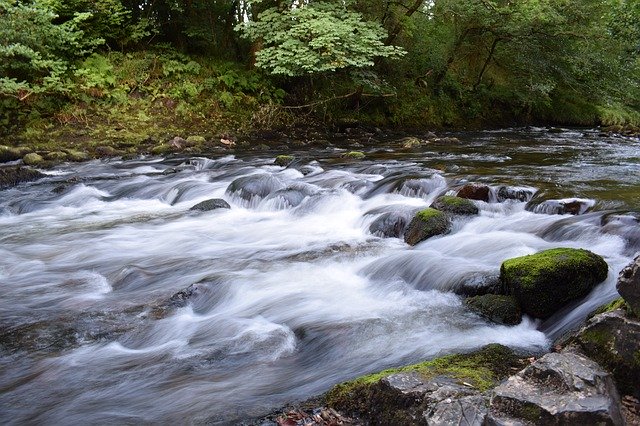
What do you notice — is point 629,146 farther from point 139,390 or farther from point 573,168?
point 139,390

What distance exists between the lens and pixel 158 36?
55.9 feet

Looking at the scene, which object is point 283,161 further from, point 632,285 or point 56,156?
point 632,285

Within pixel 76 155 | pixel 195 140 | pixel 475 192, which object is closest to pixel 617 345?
pixel 475 192

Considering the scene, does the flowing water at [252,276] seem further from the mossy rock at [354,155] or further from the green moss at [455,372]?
the mossy rock at [354,155]

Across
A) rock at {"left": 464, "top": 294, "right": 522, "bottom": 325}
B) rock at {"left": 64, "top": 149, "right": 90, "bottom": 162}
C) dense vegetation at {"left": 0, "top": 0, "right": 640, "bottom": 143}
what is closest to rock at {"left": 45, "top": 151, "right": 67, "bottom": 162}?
rock at {"left": 64, "top": 149, "right": 90, "bottom": 162}

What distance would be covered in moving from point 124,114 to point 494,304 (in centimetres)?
1220

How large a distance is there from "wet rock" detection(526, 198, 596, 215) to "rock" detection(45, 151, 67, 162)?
32.8ft

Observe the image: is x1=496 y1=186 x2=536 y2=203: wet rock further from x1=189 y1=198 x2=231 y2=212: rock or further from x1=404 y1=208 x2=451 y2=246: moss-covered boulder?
x1=189 y1=198 x2=231 y2=212: rock

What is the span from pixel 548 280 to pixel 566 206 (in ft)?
9.87

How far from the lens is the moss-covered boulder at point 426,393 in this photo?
2418 millimetres

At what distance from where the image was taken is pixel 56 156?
12062mm

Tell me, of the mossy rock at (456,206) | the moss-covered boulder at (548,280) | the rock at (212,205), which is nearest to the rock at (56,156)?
the rock at (212,205)

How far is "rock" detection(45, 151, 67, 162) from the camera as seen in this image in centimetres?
1198

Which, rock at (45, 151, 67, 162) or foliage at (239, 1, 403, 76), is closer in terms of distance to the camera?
rock at (45, 151, 67, 162)
